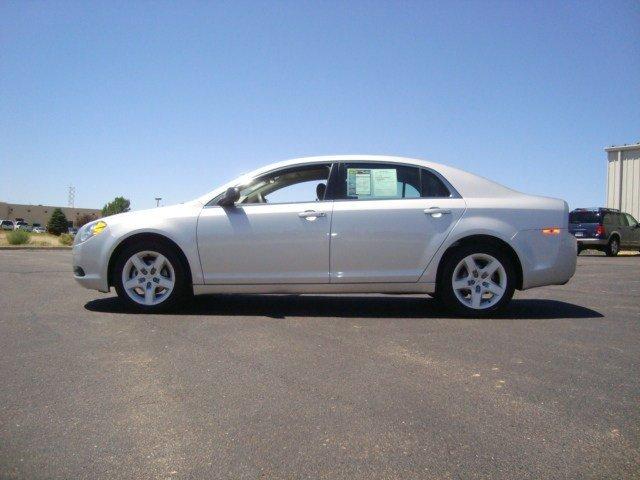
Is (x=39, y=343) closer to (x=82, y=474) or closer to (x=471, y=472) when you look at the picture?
(x=82, y=474)

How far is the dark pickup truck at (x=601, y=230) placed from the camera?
1769 centimetres

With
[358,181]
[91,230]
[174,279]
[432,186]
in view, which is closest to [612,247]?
[432,186]

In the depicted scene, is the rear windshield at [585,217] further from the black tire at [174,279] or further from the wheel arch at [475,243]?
the black tire at [174,279]

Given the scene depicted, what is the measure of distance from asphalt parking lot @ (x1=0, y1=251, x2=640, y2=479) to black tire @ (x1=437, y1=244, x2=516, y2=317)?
0.19 m

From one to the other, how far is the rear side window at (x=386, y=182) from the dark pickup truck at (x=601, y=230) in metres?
13.6

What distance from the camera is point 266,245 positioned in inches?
209

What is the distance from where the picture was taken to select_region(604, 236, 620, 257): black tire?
17953mm

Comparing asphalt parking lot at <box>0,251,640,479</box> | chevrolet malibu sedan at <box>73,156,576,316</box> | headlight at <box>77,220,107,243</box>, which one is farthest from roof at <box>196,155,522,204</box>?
asphalt parking lot at <box>0,251,640,479</box>

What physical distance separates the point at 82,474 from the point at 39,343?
7.49 feet

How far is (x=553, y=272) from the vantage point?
5371mm

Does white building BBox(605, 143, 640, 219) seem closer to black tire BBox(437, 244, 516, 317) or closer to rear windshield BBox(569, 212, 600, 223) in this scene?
rear windshield BBox(569, 212, 600, 223)

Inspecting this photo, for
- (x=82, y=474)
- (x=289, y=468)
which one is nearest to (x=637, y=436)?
(x=289, y=468)

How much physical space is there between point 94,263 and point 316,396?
3.45 metres

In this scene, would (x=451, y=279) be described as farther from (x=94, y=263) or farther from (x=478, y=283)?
(x=94, y=263)
